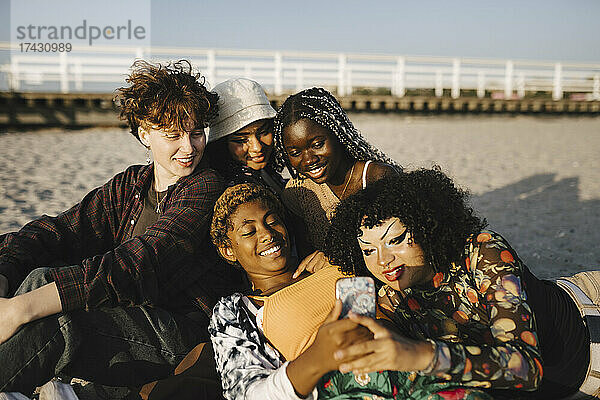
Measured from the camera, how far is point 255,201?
284 centimetres

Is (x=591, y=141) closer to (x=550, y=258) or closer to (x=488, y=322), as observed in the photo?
(x=550, y=258)

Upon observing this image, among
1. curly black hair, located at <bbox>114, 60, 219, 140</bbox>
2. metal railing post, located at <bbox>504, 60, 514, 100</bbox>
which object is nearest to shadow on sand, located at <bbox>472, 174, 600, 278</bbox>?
curly black hair, located at <bbox>114, 60, 219, 140</bbox>

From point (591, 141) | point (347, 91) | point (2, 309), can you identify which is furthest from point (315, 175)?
point (347, 91)

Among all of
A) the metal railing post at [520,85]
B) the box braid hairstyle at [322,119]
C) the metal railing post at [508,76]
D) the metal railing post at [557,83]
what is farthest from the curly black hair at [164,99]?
the metal railing post at [557,83]

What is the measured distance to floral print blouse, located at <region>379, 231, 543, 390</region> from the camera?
1.90 meters

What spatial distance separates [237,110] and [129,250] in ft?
4.50

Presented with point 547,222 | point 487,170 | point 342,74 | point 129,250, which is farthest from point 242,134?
point 342,74

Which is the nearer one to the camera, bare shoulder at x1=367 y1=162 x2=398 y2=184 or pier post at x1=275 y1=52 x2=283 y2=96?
bare shoulder at x1=367 y1=162 x2=398 y2=184

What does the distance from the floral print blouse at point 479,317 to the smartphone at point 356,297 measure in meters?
0.27

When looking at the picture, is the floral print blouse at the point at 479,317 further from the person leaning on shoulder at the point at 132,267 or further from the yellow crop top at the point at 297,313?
the person leaning on shoulder at the point at 132,267

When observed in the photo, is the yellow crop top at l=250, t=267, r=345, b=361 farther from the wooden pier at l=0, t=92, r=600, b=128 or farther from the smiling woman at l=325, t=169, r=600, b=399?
the wooden pier at l=0, t=92, r=600, b=128

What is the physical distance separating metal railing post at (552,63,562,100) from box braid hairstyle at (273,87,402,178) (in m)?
25.6

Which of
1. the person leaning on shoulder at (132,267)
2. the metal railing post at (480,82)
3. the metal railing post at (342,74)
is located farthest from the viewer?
the metal railing post at (480,82)

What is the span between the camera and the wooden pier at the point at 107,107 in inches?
715
